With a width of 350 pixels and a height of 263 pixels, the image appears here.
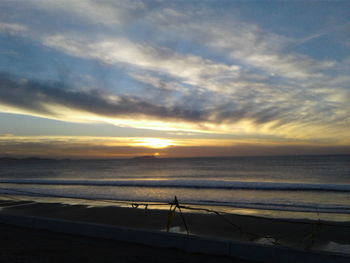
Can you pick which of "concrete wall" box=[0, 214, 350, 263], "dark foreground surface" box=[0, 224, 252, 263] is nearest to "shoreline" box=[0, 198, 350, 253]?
"concrete wall" box=[0, 214, 350, 263]

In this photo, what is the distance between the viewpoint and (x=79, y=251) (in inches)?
207

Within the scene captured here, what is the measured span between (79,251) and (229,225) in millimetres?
5333

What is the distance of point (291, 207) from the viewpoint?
13172 millimetres

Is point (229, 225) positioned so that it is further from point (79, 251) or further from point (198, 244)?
point (79, 251)

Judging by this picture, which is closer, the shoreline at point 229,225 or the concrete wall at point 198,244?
the concrete wall at point 198,244

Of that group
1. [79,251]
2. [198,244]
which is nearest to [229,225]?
[198,244]

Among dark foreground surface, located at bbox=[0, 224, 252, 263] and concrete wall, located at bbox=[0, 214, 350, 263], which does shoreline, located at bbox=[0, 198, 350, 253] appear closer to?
concrete wall, located at bbox=[0, 214, 350, 263]

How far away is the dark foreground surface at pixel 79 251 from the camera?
4.84 m

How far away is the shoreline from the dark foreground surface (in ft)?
7.30

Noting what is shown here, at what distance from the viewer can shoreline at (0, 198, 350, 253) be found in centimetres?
715

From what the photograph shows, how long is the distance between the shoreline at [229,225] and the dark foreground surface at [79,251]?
7.30 ft

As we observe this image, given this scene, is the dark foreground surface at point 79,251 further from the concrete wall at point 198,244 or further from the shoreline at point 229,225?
the shoreline at point 229,225

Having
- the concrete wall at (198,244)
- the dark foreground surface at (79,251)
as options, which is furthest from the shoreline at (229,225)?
the dark foreground surface at (79,251)

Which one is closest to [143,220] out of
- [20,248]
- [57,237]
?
[57,237]
